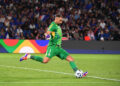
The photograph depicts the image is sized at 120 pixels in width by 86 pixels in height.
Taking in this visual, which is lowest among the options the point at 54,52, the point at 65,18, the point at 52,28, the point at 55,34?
the point at 65,18

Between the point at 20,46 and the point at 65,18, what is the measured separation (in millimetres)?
5656

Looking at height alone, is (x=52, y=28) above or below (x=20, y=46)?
above

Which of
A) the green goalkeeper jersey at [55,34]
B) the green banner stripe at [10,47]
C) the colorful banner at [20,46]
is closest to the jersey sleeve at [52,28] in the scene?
the green goalkeeper jersey at [55,34]

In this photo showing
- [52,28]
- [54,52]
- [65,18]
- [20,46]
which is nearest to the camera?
[52,28]

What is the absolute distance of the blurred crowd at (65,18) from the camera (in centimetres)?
2811

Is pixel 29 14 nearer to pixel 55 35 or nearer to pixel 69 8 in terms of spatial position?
pixel 69 8

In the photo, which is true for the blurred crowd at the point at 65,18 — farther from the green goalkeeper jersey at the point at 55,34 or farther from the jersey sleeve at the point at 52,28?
the jersey sleeve at the point at 52,28

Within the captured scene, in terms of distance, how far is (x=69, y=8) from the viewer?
3133 centimetres

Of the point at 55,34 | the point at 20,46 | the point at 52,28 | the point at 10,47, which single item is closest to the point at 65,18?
the point at 20,46

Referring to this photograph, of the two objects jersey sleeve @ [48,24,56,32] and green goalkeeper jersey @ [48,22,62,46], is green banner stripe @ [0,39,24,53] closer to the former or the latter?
green goalkeeper jersey @ [48,22,62,46]

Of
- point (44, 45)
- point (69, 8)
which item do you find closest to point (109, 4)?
point (69, 8)

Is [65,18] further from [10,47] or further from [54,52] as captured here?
[54,52]

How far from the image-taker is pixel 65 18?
3016cm

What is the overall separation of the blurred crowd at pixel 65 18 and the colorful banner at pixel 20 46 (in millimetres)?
1344
